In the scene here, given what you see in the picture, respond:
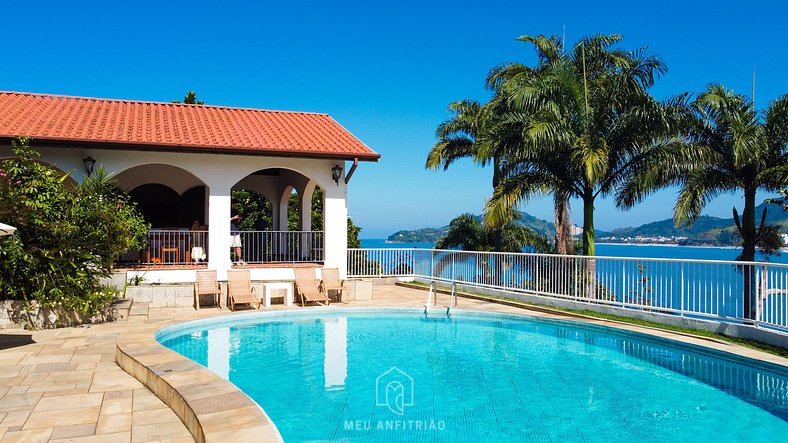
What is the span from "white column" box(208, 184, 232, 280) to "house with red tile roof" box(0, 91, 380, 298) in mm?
25

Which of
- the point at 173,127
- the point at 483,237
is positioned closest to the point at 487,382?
the point at 173,127

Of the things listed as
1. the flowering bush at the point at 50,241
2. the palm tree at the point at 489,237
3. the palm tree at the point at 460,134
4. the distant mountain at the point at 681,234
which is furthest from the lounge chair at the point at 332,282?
the distant mountain at the point at 681,234

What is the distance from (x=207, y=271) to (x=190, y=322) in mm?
2686

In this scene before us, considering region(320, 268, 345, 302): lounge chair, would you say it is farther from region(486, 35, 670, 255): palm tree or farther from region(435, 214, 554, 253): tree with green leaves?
region(435, 214, 554, 253): tree with green leaves

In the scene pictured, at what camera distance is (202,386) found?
5.77m

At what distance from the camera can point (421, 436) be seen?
569cm

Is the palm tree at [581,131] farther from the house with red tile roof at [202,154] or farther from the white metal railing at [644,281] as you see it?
the house with red tile roof at [202,154]

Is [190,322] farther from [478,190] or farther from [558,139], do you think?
[478,190]

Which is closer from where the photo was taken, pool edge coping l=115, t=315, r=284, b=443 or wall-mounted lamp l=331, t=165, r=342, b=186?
pool edge coping l=115, t=315, r=284, b=443

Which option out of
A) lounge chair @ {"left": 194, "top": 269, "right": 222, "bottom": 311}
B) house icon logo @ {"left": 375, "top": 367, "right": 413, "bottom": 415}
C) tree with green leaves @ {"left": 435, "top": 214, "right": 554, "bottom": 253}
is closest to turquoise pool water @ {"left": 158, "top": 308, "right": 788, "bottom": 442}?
house icon logo @ {"left": 375, "top": 367, "right": 413, "bottom": 415}

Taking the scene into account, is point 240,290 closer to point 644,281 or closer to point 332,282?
point 332,282

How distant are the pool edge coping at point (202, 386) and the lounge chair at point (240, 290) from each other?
8.99ft

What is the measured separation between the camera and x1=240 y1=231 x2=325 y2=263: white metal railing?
16.4 meters

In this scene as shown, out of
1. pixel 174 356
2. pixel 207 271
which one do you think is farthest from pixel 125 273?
pixel 174 356
